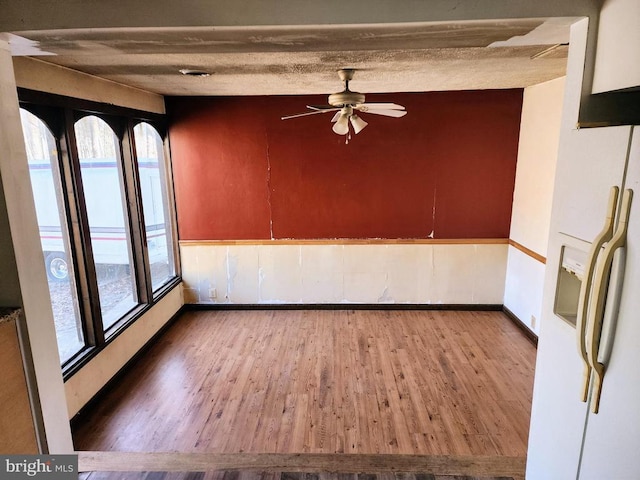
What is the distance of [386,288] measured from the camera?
5047 millimetres

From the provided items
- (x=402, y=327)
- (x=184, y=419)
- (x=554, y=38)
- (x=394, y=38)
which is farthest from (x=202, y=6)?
(x=402, y=327)

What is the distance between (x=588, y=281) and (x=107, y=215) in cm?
371

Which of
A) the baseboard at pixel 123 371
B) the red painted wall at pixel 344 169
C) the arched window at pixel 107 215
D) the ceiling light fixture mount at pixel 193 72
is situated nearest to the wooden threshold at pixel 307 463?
the baseboard at pixel 123 371

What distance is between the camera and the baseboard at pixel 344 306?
5.02 meters

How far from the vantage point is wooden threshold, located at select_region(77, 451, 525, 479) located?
85.8 inches

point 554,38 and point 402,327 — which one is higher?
point 554,38

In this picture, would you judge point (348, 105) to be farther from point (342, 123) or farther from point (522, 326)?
point (522, 326)

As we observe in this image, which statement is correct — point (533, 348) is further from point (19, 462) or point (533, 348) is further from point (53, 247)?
point (53, 247)

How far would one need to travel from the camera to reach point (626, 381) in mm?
1284

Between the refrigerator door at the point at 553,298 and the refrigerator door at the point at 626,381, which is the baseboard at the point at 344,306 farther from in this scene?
the refrigerator door at the point at 626,381

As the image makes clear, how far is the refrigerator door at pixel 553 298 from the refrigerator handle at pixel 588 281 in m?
0.06

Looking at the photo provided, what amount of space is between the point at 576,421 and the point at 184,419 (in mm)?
2679

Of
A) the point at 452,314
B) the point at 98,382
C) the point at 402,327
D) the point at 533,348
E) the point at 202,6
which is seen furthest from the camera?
the point at 452,314

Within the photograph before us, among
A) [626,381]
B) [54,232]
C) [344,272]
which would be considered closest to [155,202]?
[54,232]
